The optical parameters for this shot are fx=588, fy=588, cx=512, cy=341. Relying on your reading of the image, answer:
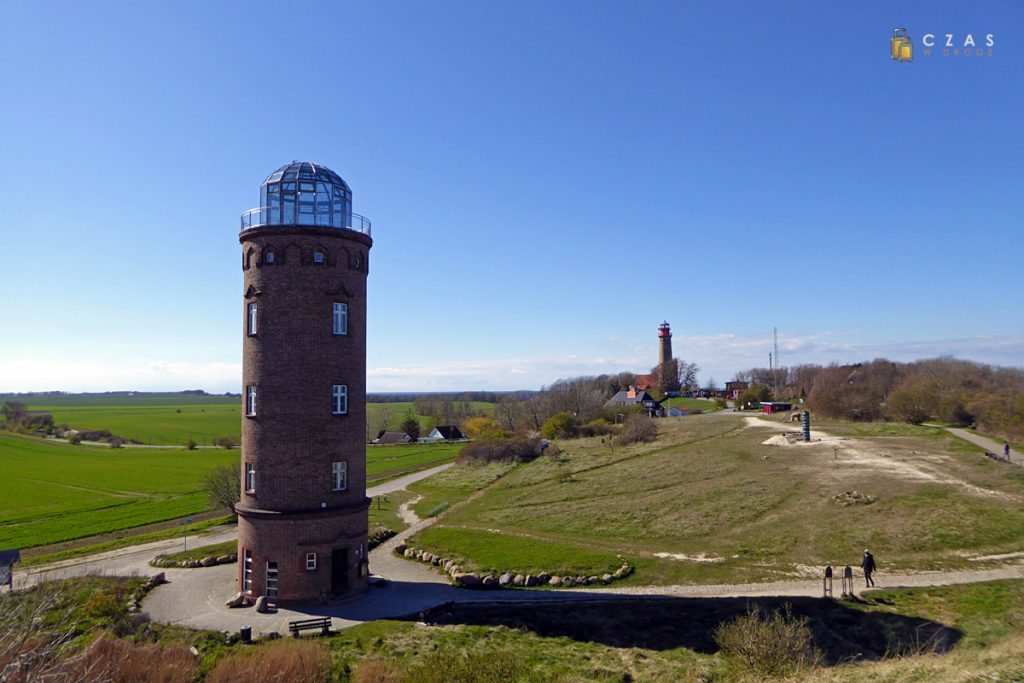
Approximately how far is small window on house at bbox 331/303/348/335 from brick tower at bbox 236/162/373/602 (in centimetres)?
4

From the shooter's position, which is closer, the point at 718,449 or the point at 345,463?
the point at 345,463

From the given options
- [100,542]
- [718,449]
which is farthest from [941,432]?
[100,542]

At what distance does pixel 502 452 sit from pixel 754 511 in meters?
37.2

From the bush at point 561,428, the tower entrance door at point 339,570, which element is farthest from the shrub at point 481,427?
the tower entrance door at point 339,570

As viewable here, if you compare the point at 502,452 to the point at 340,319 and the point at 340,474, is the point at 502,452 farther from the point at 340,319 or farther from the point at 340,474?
the point at 340,319

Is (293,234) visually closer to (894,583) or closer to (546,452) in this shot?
(894,583)

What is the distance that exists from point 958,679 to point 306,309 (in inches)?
864

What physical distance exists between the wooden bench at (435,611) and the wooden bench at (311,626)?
127 inches

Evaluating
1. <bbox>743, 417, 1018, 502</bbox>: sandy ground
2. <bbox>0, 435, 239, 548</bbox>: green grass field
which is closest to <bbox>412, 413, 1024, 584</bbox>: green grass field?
<bbox>743, 417, 1018, 502</bbox>: sandy ground

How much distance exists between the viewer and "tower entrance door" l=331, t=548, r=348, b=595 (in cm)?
2348

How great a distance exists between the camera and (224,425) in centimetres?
14525

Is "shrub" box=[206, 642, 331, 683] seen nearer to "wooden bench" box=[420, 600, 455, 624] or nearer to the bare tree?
"wooden bench" box=[420, 600, 455, 624]

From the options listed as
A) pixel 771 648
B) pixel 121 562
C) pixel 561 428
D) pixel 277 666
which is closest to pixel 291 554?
pixel 277 666

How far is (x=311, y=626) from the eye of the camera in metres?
19.6
